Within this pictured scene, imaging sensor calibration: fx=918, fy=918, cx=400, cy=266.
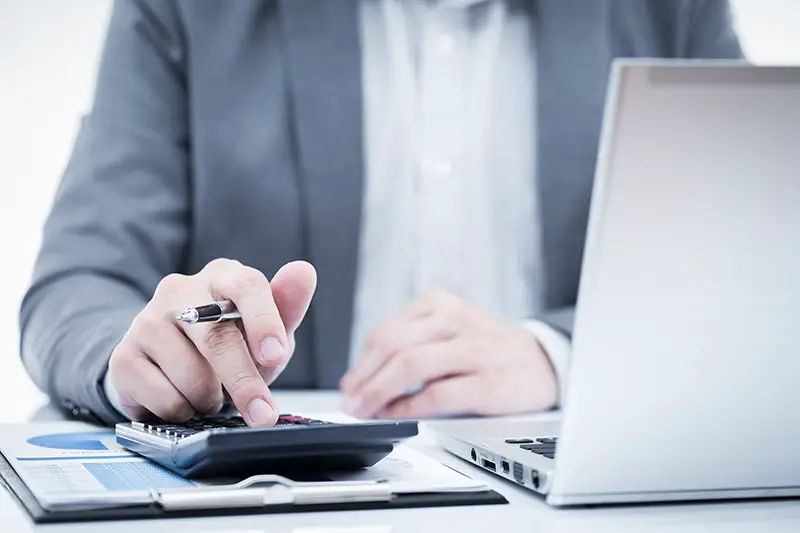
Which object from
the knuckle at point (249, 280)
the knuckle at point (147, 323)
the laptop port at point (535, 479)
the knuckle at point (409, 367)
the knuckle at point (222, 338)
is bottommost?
the knuckle at point (409, 367)

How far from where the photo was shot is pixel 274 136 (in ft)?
4.41

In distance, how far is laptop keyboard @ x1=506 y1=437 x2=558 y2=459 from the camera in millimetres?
536

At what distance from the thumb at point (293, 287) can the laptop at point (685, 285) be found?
0.73 feet

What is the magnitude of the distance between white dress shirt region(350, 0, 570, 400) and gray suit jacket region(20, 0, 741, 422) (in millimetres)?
55

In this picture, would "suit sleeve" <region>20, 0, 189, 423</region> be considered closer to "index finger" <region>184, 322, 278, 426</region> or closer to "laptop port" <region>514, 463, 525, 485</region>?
"index finger" <region>184, 322, 278, 426</region>

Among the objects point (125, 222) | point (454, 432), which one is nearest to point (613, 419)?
point (454, 432)

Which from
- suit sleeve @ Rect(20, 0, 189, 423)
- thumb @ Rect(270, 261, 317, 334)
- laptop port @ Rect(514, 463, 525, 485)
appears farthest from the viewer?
suit sleeve @ Rect(20, 0, 189, 423)

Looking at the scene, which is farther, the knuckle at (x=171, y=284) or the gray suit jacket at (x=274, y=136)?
the gray suit jacket at (x=274, y=136)

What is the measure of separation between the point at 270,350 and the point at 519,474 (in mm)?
172

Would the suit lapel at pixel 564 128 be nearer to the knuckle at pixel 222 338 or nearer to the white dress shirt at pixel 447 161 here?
the white dress shirt at pixel 447 161

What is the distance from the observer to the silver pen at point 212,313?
0.59m

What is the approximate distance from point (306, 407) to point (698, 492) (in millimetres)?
528

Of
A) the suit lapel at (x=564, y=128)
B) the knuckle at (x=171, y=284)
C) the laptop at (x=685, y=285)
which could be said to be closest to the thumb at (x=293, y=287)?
the knuckle at (x=171, y=284)

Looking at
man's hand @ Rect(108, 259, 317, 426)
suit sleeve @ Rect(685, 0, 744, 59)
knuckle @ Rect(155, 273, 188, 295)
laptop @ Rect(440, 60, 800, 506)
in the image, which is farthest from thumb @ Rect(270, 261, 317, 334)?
suit sleeve @ Rect(685, 0, 744, 59)
